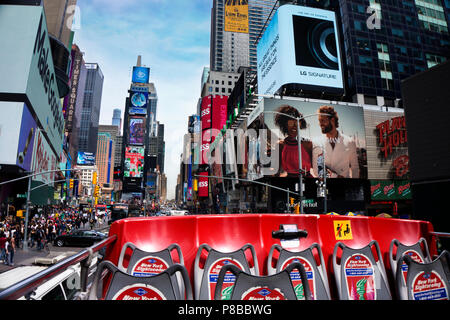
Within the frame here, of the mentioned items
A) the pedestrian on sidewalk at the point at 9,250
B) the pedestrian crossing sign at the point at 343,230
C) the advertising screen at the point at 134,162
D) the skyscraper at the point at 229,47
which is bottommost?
the pedestrian on sidewalk at the point at 9,250

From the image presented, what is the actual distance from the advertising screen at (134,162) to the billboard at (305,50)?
272 ft

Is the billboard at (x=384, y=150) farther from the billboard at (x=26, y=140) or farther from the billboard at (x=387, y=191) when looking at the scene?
the billboard at (x=26, y=140)

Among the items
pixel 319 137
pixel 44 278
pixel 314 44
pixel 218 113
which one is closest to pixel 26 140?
pixel 44 278

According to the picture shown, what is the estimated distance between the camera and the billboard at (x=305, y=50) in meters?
45.8

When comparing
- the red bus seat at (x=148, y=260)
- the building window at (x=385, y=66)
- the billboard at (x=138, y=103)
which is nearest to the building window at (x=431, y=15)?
the building window at (x=385, y=66)

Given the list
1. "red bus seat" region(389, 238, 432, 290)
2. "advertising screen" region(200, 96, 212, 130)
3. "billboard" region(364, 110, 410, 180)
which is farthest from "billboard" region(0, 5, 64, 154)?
"advertising screen" region(200, 96, 212, 130)

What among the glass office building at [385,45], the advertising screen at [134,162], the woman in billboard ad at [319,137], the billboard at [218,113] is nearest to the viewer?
the woman in billboard ad at [319,137]

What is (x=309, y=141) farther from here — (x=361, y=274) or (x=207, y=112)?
(x=207, y=112)

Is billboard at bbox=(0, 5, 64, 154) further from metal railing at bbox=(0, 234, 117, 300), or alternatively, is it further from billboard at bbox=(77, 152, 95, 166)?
billboard at bbox=(77, 152, 95, 166)

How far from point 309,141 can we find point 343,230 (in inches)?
1635

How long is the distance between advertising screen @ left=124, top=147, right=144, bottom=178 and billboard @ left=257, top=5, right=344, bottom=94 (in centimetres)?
8290

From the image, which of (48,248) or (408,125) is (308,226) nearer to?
(408,125)

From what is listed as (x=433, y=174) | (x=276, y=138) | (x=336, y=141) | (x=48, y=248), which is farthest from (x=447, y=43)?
(x=48, y=248)

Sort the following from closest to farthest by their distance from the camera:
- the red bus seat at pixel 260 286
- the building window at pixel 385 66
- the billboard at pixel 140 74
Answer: the red bus seat at pixel 260 286
the building window at pixel 385 66
the billboard at pixel 140 74
